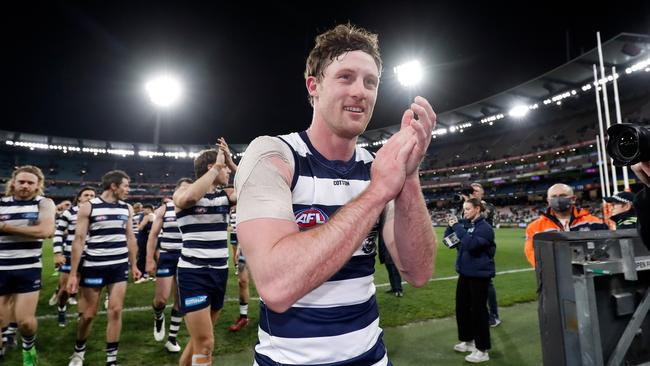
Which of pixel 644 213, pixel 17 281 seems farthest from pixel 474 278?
pixel 17 281

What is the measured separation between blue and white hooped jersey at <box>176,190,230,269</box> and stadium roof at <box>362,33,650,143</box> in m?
33.2

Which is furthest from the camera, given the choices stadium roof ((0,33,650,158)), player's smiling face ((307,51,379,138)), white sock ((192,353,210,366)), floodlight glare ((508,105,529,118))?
floodlight glare ((508,105,529,118))

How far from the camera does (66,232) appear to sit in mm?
8117

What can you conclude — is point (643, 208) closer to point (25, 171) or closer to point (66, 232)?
point (25, 171)

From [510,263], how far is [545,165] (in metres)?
39.2

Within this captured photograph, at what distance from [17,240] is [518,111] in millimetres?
55660

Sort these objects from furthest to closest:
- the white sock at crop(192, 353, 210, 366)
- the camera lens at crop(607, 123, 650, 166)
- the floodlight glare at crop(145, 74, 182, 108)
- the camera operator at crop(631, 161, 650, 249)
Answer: the floodlight glare at crop(145, 74, 182, 108) → the white sock at crop(192, 353, 210, 366) → the camera operator at crop(631, 161, 650, 249) → the camera lens at crop(607, 123, 650, 166)

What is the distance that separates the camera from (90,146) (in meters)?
55.8

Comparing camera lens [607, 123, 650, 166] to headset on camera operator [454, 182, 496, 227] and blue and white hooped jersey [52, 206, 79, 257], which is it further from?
blue and white hooped jersey [52, 206, 79, 257]

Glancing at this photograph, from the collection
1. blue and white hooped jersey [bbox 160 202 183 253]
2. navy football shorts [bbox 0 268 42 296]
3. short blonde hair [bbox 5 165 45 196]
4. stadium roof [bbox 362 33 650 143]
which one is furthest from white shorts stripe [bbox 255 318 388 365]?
stadium roof [bbox 362 33 650 143]

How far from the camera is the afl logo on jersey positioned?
1434mm

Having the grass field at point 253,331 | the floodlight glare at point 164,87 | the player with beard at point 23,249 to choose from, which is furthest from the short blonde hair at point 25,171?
the floodlight glare at point 164,87

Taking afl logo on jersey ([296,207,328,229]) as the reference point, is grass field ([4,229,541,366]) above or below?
below

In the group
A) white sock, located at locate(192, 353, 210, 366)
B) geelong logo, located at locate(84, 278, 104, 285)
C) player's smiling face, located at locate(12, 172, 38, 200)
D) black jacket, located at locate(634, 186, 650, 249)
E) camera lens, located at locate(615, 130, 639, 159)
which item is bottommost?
white sock, located at locate(192, 353, 210, 366)
